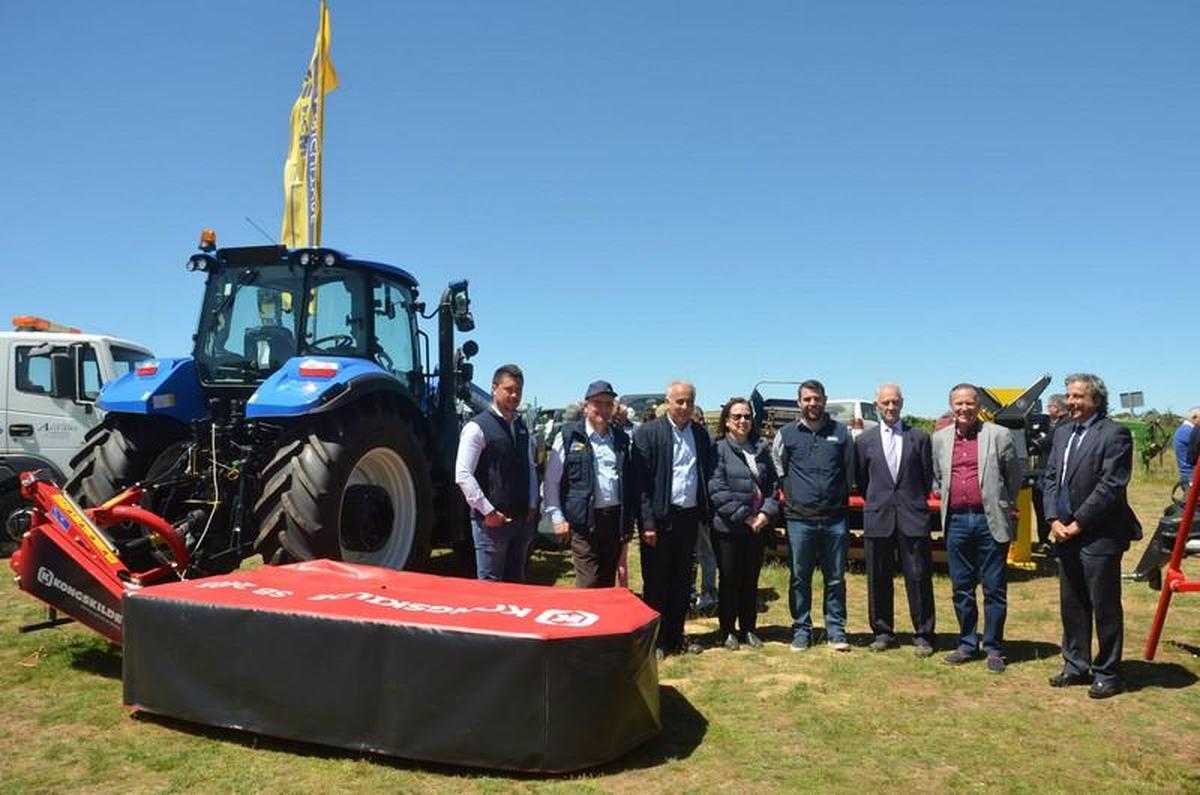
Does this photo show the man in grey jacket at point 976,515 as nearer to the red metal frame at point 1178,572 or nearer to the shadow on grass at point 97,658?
the red metal frame at point 1178,572

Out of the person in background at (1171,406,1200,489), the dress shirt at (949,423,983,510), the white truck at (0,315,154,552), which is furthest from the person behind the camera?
the person in background at (1171,406,1200,489)

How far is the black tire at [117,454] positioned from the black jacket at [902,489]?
15.3 feet

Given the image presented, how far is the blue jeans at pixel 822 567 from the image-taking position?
5.36 meters

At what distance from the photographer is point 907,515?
5266mm

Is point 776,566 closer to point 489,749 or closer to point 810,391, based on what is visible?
point 810,391

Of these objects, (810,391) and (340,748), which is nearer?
(340,748)

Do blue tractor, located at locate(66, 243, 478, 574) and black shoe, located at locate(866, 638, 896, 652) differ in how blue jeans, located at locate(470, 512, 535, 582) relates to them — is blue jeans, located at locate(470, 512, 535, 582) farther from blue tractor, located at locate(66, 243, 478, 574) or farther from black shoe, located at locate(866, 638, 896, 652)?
black shoe, located at locate(866, 638, 896, 652)

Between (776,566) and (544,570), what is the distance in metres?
2.34

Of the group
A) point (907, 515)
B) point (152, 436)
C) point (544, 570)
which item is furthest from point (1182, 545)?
point (152, 436)

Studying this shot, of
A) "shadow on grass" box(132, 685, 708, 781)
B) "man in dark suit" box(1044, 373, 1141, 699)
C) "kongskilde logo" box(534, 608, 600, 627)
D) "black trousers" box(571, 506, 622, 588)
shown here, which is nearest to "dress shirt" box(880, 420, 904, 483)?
"man in dark suit" box(1044, 373, 1141, 699)

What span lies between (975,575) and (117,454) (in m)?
5.46

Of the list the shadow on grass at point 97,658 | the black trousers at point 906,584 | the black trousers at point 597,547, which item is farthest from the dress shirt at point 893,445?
the shadow on grass at point 97,658

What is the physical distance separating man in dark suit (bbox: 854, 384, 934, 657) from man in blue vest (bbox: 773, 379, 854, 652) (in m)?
0.18

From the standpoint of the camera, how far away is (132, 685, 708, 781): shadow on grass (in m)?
3.30
